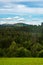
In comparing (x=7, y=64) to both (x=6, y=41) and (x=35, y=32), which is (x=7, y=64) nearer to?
(x=6, y=41)

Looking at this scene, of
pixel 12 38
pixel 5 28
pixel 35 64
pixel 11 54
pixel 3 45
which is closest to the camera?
pixel 35 64

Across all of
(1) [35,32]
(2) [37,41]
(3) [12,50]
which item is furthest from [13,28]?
(3) [12,50]

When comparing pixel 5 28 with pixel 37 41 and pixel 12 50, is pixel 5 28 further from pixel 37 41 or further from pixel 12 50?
pixel 12 50

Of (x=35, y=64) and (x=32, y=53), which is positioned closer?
(x=35, y=64)

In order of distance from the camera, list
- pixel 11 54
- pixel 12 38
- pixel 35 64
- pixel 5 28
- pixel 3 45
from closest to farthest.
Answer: pixel 35 64
pixel 11 54
pixel 3 45
pixel 12 38
pixel 5 28

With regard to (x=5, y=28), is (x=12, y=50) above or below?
below

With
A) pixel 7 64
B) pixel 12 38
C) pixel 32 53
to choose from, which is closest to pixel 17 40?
pixel 12 38
